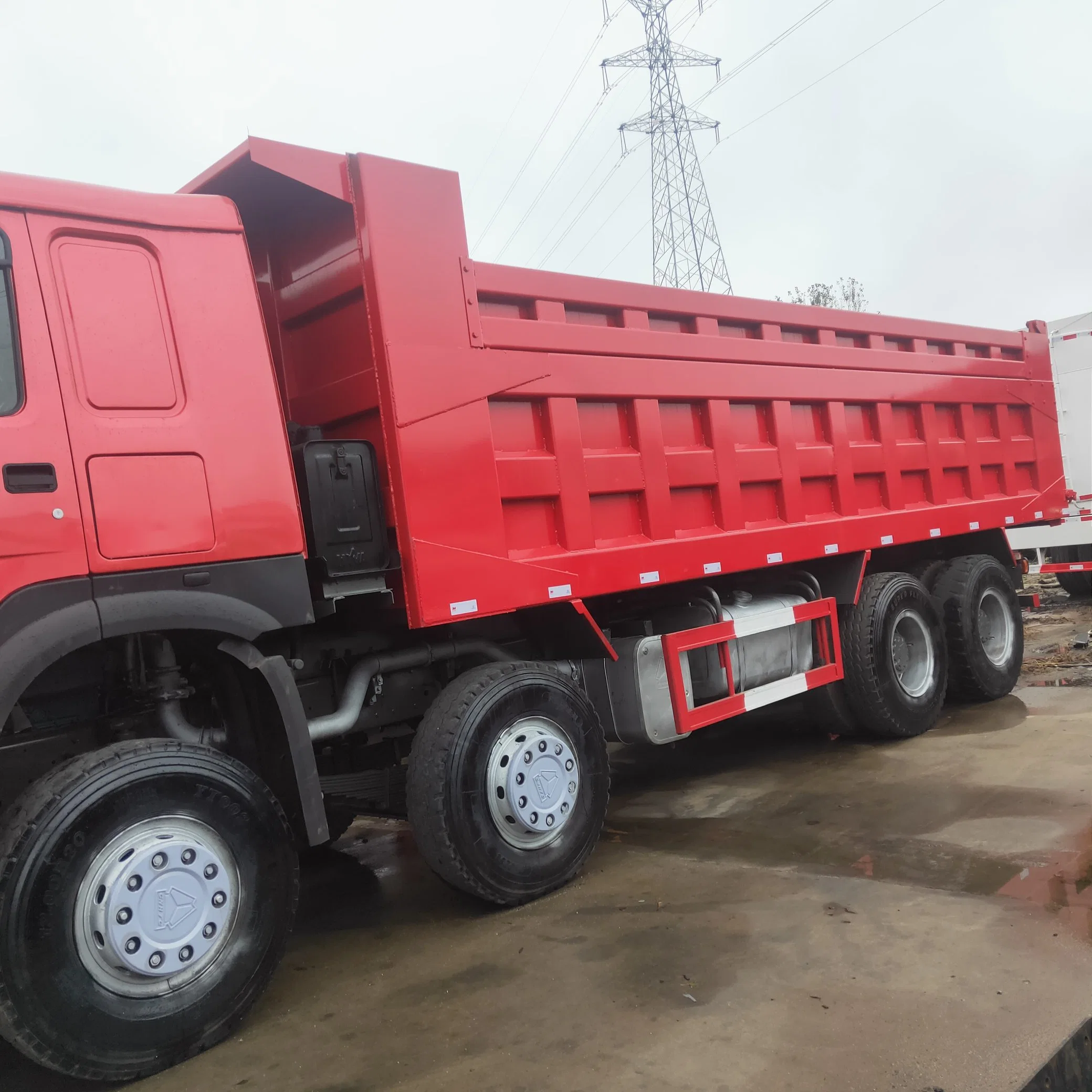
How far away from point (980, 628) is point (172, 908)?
19.7 ft

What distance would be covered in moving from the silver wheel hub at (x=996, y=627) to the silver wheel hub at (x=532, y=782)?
14.2 feet

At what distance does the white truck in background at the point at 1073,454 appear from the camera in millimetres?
10555

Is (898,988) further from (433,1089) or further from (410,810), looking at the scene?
(410,810)

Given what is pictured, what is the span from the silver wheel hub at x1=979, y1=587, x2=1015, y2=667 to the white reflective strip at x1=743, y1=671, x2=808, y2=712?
2.25 m

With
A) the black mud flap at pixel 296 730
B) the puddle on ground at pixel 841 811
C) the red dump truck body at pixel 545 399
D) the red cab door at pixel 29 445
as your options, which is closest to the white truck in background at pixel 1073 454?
the puddle on ground at pixel 841 811

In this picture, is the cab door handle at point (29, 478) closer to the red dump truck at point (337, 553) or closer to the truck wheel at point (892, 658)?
the red dump truck at point (337, 553)

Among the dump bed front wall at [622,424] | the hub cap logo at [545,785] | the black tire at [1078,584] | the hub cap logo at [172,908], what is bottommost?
the black tire at [1078,584]

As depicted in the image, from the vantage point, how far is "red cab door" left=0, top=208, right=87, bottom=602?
2910 mm

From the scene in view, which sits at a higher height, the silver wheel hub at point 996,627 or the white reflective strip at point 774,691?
the white reflective strip at point 774,691

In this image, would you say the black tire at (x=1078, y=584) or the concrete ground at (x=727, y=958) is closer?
the concrete ground at (x=727, y=958)

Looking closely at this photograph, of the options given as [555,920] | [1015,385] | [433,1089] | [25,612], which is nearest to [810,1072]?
[433,1089]

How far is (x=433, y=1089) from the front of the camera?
2719mm

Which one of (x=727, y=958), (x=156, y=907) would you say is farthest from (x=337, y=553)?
(x=727, y=958)

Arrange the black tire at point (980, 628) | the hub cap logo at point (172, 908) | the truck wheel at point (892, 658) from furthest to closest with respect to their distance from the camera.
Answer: the black tire at point (980, 628) → the truck wheel at point (892, 658) → the hub cap logo at point (172, 908)
